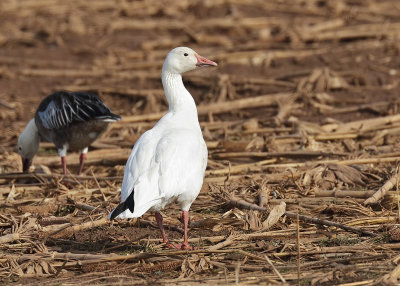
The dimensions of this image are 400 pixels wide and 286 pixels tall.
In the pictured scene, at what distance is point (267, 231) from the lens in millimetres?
6594

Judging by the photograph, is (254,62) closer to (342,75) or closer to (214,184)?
(342,75)

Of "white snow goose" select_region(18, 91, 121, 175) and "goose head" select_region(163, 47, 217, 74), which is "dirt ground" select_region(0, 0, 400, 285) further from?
"goose head" select_region(163, 47, 217, 74)

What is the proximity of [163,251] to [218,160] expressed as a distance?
11.3 ft

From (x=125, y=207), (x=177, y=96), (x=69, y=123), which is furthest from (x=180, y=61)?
(x=69, y=123)

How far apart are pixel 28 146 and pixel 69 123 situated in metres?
0.84

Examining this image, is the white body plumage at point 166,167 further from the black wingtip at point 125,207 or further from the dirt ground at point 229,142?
the dirt ground at point 229,142

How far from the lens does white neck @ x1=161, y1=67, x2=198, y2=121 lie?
22.6ft

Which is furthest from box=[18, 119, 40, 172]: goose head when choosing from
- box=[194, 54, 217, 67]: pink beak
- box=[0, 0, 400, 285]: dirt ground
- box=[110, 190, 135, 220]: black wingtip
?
box=[110, 190, 135, 220]: black wingtip

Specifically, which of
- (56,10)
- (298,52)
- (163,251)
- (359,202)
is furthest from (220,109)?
(56,10)

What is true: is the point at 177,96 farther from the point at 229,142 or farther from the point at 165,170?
the point at 229,142

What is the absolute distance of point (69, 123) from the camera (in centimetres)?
935

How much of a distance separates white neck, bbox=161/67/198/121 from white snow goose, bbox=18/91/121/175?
1.96 metres

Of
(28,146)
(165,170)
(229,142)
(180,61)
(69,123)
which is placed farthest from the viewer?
(28,146)

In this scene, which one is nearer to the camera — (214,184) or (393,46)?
(214,184)
